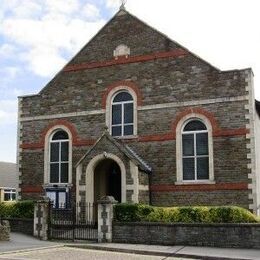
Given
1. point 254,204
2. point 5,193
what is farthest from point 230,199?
point 5,193

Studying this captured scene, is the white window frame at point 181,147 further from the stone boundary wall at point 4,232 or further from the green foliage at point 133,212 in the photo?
the stone boundary wall at point 4,232

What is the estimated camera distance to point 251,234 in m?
16.2

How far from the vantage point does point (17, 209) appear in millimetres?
20938

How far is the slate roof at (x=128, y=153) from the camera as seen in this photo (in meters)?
20.6

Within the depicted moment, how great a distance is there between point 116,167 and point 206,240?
7291mm

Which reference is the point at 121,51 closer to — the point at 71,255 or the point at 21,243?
the point at 21,243

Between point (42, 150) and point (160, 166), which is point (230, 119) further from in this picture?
point (42, 150)

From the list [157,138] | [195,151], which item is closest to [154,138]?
[157,138]

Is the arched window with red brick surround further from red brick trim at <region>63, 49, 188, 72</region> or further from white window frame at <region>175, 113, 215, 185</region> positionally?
white window frame at <region>175, 113, 215, 185</region>

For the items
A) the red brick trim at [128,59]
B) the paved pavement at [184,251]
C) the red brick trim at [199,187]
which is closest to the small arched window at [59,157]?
the red brick trim at [128,59]

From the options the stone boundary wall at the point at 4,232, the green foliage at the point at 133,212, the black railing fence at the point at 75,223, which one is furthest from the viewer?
the black railing fence at the point at 75,223

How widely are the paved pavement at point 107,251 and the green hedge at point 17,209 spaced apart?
2759 millimetres

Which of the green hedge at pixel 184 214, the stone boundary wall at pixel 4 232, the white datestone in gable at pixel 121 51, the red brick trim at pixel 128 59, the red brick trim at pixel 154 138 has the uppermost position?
the white datestone in gable at pixel 121 51

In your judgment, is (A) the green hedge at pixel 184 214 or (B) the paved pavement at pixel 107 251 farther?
(A) the green hedge at pixel 184 214
